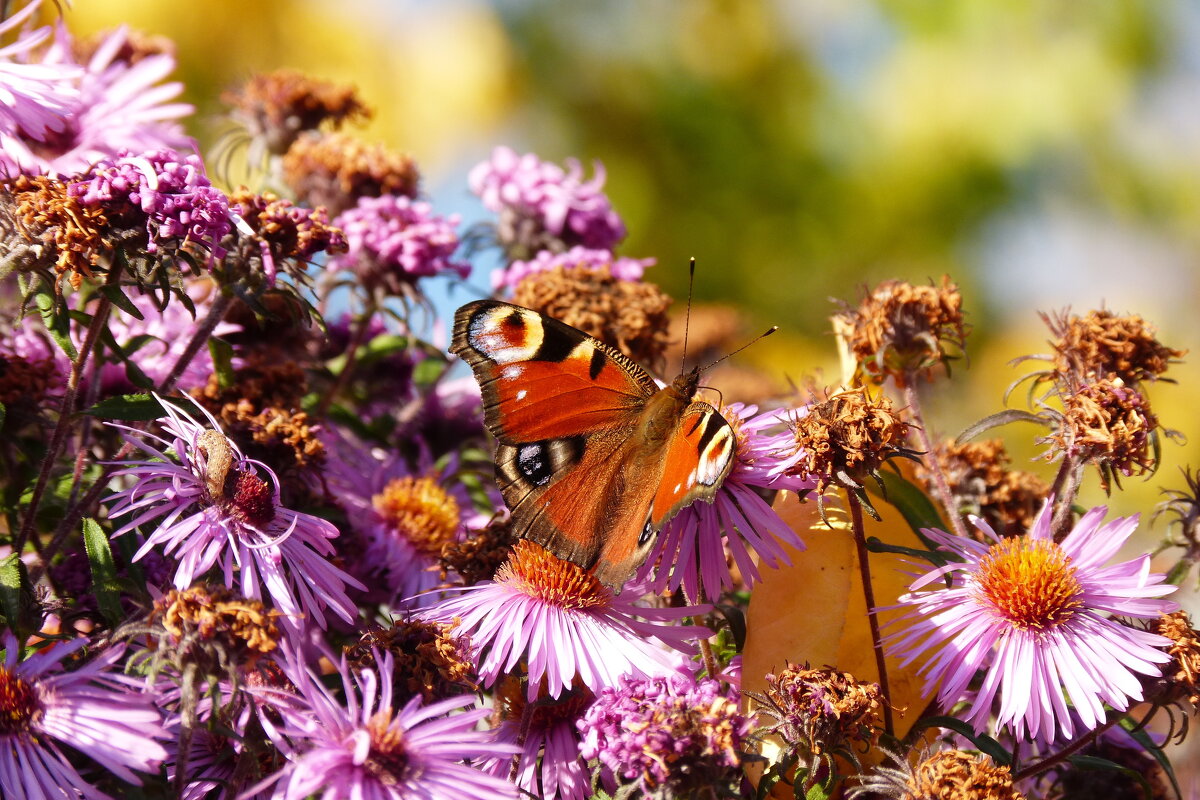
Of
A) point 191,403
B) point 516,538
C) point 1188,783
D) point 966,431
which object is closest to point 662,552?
point 516,538

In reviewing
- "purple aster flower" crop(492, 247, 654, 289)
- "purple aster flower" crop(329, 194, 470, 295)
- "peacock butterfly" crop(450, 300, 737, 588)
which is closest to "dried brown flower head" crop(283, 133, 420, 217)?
"purple aster flower" crop(329, 194, 470, 295)

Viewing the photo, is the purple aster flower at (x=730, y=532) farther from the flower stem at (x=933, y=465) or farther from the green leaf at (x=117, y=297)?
the green leaf at (x=117, y=297)

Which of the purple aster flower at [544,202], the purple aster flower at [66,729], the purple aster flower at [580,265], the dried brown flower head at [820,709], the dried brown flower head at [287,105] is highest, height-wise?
the dried brown flower head at [287,105]

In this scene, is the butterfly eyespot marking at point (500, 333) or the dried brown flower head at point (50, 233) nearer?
the dried brown flower head at point (50, 233)

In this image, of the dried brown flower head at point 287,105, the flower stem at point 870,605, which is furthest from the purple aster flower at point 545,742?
the dried brown flower head at point 287,105

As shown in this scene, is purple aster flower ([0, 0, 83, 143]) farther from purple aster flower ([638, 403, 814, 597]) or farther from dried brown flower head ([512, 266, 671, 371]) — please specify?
purple aster flower ([638, 403, 814, 597])

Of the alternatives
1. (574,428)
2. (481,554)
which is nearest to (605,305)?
(574,428)
